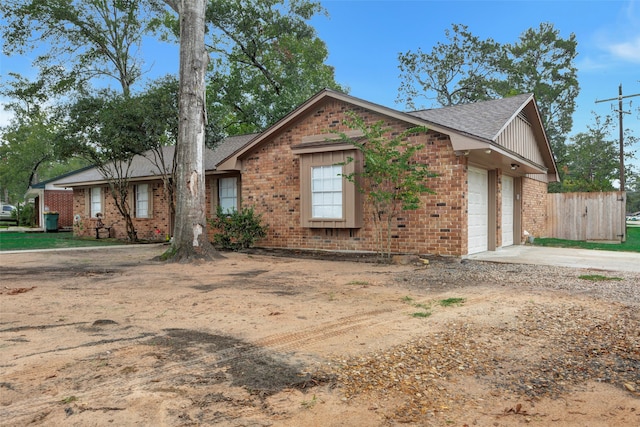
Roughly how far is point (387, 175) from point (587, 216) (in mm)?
10816

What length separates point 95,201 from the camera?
19.7 meters

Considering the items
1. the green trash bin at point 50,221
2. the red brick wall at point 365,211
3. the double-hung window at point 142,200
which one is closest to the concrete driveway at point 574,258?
the red brick wall at point 365,211

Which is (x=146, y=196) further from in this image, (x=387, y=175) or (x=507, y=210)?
(x=507, y=210)

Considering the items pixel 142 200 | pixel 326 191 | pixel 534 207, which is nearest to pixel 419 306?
pixel 326 191

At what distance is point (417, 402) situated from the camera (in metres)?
2.71

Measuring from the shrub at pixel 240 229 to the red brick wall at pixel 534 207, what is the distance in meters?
9.00

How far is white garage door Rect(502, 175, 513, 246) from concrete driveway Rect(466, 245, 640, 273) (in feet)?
4.79

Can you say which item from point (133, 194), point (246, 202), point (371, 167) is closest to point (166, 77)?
point (246, 202)

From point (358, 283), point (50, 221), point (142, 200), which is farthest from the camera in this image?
point (50, 221)

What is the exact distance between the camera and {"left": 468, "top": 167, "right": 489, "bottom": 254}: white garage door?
35.7 feet

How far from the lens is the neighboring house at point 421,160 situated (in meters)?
9.93

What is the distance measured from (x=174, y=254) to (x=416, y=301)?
6293 millimetres

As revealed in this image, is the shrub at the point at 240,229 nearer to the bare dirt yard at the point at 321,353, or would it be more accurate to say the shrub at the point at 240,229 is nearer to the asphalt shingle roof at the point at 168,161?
the asphalt shingle roof at the point at 168,161

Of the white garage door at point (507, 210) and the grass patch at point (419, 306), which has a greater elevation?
the white garage door at point (507, 210)
